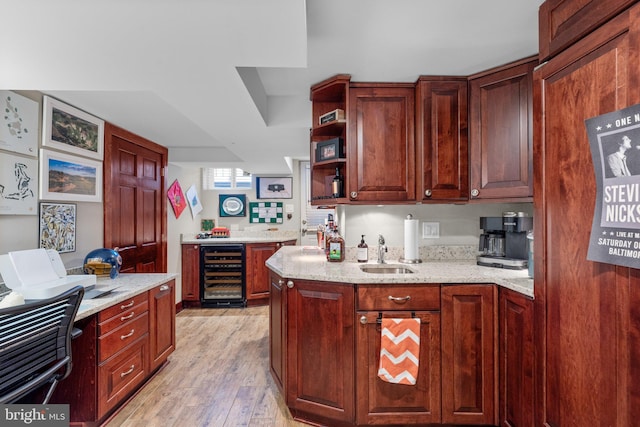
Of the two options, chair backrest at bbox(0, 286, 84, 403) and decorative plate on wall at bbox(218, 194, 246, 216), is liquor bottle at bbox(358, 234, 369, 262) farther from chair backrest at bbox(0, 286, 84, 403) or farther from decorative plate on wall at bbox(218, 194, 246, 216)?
decorative plate on wall at bbox(218, 194, 246, 216)

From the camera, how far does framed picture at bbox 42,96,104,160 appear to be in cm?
208

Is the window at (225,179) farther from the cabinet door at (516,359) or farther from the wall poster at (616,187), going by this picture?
the wall poster at (616,187)

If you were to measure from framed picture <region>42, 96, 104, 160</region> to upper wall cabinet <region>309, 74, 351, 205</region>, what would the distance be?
6.00 feet

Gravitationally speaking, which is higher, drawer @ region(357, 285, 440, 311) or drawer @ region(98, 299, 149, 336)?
drawer @ region(357, 285, 440, 311)

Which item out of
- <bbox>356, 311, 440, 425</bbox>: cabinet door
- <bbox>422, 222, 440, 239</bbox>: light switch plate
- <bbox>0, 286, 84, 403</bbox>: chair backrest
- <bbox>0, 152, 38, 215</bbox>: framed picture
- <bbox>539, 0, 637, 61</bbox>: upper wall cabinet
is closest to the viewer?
<bbox>539, 0, 637, 61</bbox>: upper wall cabinet

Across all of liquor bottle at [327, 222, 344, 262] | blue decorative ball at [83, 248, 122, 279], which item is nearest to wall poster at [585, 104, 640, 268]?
liquor bottle at [327, 222, 344, 262]

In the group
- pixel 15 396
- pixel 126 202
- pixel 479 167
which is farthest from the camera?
pixel 126 202

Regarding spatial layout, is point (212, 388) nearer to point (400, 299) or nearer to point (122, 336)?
point (122, 336)

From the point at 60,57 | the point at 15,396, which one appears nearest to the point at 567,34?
the point at 60,57

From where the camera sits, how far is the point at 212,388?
7.27ft

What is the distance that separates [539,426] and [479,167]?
1397 millimetres

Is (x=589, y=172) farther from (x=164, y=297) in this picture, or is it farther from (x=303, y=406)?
(x=164, y=297)

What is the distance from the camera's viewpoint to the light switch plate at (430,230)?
2.37m

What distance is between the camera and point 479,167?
1973 mm
